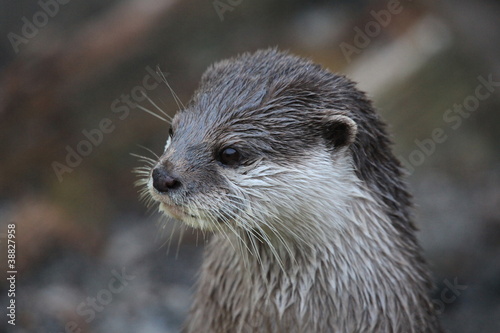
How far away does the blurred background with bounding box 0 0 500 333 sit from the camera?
11.1 ft

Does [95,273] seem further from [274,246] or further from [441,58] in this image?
[441,58]

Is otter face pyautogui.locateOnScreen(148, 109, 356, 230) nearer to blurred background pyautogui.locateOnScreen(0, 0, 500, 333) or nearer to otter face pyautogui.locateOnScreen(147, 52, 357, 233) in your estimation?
otter face pyautogui.locateOnScreen(147, 52, 357, 233)

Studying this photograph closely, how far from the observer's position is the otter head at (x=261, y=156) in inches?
71.9

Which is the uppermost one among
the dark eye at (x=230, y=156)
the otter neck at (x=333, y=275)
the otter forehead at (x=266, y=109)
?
the otter forehead at (x=266, y=109)

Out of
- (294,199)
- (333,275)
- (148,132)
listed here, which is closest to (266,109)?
(294,199)

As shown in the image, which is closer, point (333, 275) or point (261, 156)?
point (261, 156)

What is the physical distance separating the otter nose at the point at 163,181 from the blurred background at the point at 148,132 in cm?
166

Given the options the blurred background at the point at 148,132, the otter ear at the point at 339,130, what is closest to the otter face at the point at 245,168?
the otter ear at the point at 339,130

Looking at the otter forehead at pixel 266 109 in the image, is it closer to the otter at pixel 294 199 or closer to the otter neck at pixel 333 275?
the otter at pixel 294 199

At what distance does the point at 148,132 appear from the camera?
3.68m

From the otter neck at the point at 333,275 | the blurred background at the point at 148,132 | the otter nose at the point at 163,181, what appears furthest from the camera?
the blurred background at the point at 148,132

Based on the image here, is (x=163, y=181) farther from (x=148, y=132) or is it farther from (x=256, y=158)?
(x=148, y=132)

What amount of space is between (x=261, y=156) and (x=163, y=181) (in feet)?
0.90

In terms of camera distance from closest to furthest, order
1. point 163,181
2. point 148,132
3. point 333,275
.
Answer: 1. point 163,181
2. point 333,275
3. point 148,132
